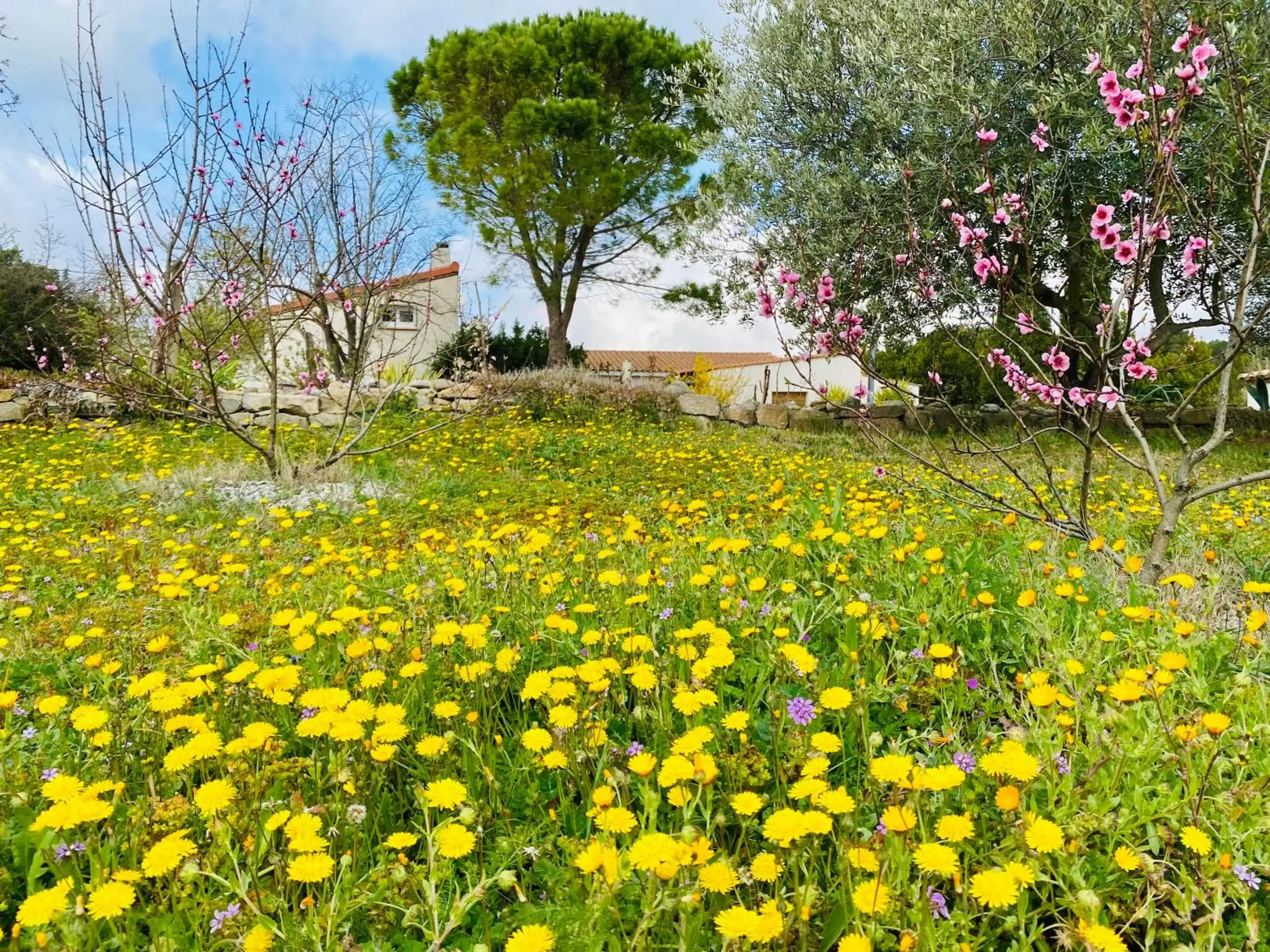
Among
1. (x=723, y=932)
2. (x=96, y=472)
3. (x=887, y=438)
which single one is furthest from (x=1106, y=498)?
(x=96, y=472)

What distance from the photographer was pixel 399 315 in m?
24.2

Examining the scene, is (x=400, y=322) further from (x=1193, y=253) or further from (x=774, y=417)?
(x=1193, y=253)

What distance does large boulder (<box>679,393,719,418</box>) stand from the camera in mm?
12633

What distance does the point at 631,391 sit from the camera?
12258 millimetres

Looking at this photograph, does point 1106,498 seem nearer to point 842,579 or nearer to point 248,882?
point 842,579

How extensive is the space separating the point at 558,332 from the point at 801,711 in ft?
59.9

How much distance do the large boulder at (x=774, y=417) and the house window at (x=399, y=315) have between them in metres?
6.12

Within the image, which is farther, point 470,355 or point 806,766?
point 470,355

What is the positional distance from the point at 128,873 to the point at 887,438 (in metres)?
3.46

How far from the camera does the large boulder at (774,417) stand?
42.0 ft

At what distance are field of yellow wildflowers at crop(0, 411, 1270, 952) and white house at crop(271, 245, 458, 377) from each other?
426 cm

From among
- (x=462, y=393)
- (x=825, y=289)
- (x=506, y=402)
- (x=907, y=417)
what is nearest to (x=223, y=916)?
(x=825, y=289)

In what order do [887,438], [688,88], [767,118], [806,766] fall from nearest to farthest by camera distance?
[806,766], [887,438], [767,118], [688,88]

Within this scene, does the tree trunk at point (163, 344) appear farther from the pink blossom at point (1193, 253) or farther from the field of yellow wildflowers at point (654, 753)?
the pink blossom at point (1193, 253)
